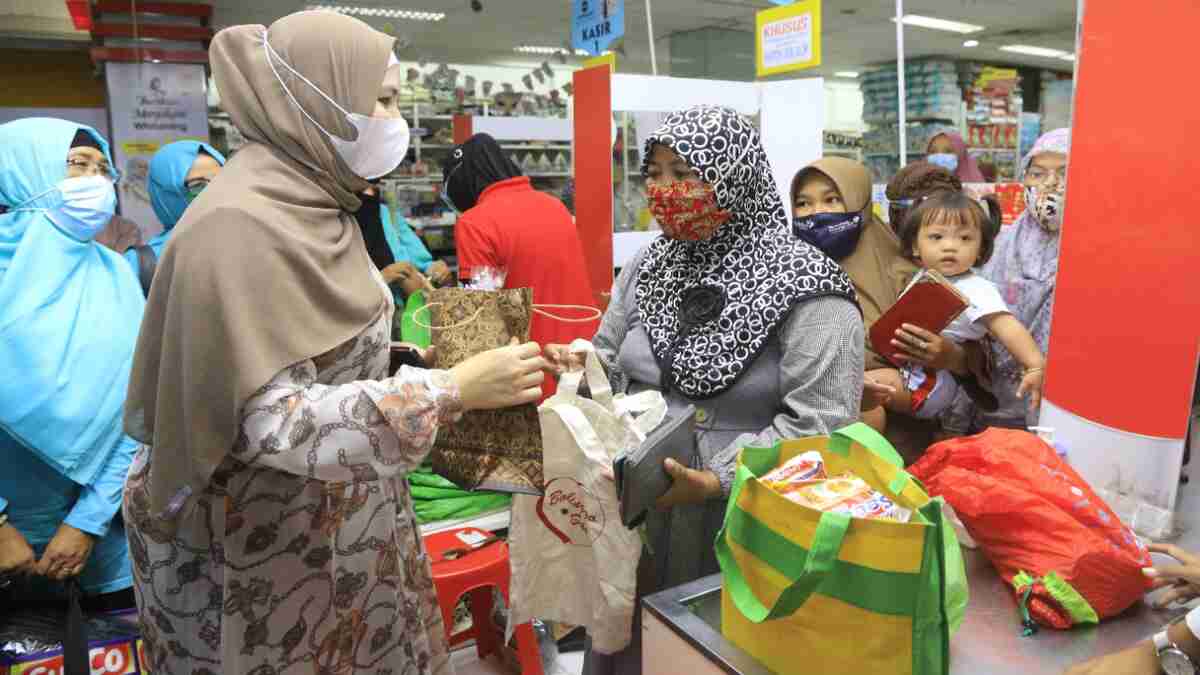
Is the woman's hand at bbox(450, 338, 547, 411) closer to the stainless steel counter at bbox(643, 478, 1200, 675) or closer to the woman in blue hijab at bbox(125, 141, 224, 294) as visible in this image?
the stainless steel counter at bbox(643, 478, 1200, 675)

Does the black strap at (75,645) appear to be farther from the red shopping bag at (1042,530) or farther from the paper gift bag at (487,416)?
the red shopping bag at (1042,530)

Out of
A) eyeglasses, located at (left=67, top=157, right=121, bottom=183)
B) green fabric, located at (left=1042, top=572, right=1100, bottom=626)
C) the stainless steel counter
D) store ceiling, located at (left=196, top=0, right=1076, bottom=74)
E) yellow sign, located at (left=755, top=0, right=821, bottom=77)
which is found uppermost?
store ceiling, located at (left=196, top=0, right=1076, bottom=74)

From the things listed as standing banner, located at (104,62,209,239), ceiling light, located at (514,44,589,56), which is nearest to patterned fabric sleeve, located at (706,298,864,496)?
standing banner, located at (104,62,209,239)

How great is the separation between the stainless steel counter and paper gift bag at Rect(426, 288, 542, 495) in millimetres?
355

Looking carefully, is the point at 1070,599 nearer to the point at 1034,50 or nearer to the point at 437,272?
the point at 437,272

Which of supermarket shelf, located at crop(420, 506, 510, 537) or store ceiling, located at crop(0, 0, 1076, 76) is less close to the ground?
store ceiling, located at crop(0, 0, 1076, 76)

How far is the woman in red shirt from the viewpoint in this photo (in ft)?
10.3

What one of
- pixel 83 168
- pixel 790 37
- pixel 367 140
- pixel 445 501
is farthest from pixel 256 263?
pixel 790 37

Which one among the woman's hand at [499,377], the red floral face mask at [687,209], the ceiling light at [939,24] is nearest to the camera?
the woman's hand at [499,377]

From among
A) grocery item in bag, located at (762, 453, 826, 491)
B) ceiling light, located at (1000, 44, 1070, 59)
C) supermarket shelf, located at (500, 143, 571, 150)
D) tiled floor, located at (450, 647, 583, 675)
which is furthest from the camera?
ceiling light, located at (1000, 44, 1070, 59)

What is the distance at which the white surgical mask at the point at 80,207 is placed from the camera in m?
2.10

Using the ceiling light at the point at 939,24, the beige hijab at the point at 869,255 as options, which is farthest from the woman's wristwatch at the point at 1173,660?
the ceiling light at the point at 939,24

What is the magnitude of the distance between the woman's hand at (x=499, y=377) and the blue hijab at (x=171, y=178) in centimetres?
208

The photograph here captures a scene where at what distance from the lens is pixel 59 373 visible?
1.95 meters
